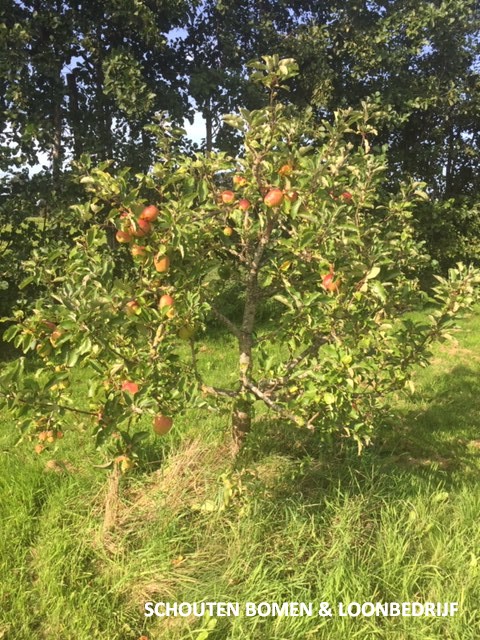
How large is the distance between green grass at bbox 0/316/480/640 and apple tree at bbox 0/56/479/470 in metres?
0.50

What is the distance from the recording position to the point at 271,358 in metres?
2.79

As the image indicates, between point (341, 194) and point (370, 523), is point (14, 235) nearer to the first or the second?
point (341, 194)

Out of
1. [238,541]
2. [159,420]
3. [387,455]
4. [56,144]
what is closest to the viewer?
[159,420]

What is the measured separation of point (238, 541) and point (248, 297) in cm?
136

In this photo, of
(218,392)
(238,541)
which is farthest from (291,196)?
(238,541)

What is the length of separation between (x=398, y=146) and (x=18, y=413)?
867 centimetres

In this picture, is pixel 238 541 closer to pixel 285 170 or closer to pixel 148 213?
pixel 148 213

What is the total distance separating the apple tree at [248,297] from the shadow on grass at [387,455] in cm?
47

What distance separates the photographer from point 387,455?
387 cm

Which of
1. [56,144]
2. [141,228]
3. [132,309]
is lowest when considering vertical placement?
[132,309]

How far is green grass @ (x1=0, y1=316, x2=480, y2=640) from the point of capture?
89.7 inches

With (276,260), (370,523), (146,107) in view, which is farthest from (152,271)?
(146,107)

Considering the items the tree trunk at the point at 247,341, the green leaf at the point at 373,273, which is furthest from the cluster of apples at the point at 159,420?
the green leaf at the point at 373,273

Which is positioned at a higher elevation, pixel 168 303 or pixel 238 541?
pixel 168 303
